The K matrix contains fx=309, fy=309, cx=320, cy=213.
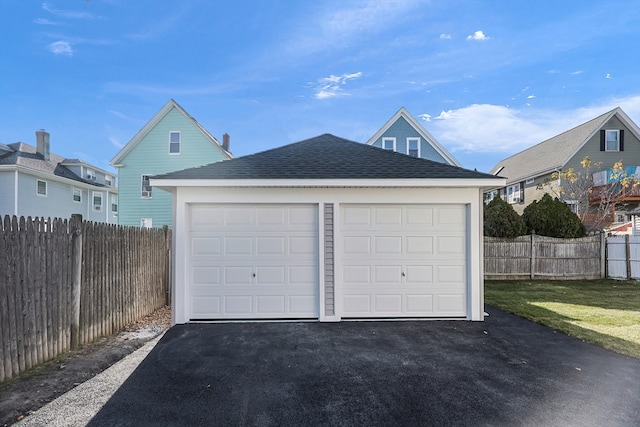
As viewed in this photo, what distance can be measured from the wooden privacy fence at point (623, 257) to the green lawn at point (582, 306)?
0.58m

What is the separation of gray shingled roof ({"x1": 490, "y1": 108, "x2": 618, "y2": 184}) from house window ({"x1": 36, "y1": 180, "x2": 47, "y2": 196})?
92.9 feet

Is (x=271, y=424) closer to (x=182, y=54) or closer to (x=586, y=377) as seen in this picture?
(x=586, y=377)

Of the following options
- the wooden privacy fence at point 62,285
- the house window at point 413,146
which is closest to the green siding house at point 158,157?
the house window at point 413,146

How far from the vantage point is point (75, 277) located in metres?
4.73

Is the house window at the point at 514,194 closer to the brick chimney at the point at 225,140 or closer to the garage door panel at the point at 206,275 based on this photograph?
the brick chimney at the point at 225,140

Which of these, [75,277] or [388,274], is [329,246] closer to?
[388,274]

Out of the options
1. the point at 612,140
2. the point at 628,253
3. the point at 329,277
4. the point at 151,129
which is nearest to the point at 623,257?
the point at 628,253

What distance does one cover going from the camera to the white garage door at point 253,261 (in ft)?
20.1

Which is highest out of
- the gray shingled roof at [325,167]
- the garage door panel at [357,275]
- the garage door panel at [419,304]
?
the gray shingled roof at [325,167]

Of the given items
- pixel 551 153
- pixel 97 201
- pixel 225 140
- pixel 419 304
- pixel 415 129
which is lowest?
pixel 419 304

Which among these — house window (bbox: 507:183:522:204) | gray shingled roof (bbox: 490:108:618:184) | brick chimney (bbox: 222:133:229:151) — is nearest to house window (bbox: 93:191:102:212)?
brick chimney (bbox: 222:133:229:151)

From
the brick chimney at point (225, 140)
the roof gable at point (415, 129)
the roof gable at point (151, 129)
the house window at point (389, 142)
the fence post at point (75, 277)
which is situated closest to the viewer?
the fence post at point (75, 277)

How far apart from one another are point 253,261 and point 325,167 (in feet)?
7.98

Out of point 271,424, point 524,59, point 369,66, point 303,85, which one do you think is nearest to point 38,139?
point 303,85
